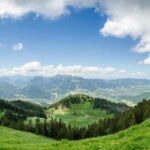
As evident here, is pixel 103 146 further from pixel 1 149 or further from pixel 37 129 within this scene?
pixel 37 129

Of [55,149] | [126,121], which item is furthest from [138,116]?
[55,149]

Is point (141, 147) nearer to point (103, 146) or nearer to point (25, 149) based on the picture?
point (103, 146)

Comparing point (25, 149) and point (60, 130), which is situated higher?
point (25, 149)

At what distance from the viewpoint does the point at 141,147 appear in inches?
900

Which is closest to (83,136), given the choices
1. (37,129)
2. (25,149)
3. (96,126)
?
(96,126)

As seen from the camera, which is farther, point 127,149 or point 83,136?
point 83,136

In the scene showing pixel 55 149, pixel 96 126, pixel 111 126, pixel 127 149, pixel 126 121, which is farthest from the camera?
pixel 96 126

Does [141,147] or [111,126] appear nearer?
[141,147]

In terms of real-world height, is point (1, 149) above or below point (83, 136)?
above

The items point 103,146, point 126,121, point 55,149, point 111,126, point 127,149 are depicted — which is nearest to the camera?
point 127,149

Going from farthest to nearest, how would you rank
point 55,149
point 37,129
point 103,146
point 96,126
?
1. point 37,129
2. point 96,126
3. point 55,149
4. point 103,146

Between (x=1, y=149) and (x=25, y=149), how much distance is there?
2.21 meters

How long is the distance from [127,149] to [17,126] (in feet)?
493

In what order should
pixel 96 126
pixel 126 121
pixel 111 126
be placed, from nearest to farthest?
pixel 126 121 → pixel 111 126 → pixel 96 126
